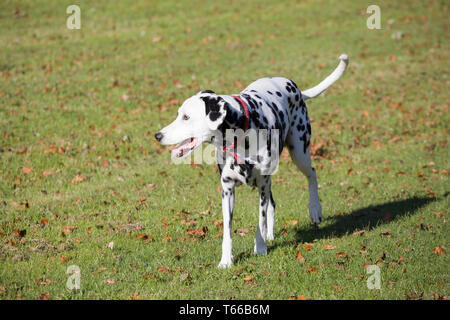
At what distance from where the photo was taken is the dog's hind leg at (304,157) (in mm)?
7145

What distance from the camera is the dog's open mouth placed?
555cm

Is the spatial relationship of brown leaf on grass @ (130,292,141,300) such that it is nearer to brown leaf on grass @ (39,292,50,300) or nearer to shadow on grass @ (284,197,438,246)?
brown leaf on grass @ (39,292,50,300)

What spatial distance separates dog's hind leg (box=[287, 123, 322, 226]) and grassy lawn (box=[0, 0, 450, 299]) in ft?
1.00

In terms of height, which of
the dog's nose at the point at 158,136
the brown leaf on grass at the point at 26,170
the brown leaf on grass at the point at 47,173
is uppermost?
the dog's nose at the point at 158,136

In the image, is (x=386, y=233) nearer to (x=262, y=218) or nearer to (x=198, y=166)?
(x=262, y=218)

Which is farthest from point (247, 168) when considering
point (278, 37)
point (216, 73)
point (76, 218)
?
point (278, 37)

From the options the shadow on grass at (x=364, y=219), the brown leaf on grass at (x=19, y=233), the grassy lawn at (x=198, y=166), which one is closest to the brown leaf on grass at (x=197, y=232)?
the grassy lawn at (x=198, y=166)

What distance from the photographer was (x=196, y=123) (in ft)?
18.0

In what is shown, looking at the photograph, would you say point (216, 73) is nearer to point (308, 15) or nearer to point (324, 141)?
point (324, 141)

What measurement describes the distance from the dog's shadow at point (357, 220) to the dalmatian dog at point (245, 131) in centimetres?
46

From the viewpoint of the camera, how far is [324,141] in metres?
11.8

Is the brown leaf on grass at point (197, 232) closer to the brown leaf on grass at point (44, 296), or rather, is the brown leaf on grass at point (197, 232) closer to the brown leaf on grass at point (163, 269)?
the brown leaf on grass at point (163, 269)

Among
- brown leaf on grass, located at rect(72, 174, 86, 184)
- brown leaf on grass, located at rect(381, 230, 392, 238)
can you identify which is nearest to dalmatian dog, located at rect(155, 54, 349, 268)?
brown leaf on grass, located at rect(381, 230, 392, 238)

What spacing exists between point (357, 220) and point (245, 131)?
3181 millimetres
